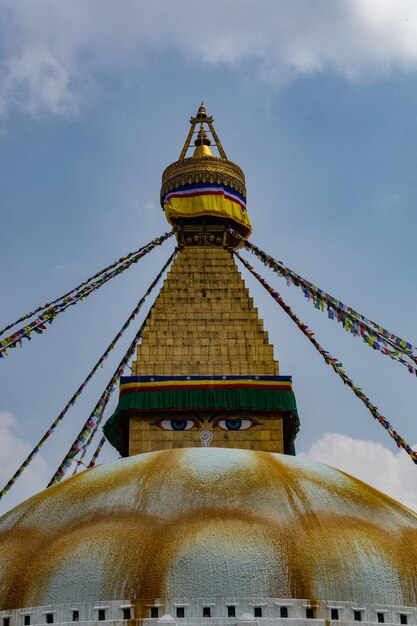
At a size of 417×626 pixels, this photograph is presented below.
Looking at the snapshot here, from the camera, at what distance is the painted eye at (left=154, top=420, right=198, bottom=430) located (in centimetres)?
1836

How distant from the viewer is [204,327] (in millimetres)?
19953

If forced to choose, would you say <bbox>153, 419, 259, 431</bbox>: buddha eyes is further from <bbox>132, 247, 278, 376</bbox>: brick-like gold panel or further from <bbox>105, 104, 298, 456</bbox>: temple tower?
<bbox>132, 247, 278, 376</bbox>: brick-like gold panel

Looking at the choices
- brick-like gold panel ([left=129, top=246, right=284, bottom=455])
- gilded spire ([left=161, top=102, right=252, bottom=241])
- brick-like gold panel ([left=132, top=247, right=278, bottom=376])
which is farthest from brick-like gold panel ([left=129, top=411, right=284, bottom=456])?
gilded spire ([left=161, top=102, right=252, bottom=241])

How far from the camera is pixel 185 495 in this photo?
11133mm

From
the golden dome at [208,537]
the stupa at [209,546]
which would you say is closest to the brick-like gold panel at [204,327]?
the stupa at [209,546]

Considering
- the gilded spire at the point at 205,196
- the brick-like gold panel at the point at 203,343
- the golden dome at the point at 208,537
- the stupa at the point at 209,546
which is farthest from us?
the gilded spire at the point at 205,196

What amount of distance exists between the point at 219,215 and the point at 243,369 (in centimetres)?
453

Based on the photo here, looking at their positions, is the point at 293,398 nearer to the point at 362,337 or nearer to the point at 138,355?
the point at 362,337

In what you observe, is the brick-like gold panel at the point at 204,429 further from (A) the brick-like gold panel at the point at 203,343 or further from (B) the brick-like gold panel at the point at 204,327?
(B) the brick-like gold panel at the point at 204,327

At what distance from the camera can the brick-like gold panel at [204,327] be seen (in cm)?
1919

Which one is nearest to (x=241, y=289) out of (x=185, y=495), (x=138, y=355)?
(x=138, y=355)

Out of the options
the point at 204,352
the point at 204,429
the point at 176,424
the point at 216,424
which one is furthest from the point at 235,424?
the point at 204,352

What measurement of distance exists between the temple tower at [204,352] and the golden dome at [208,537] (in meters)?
6.16

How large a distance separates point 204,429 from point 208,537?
7.84m
